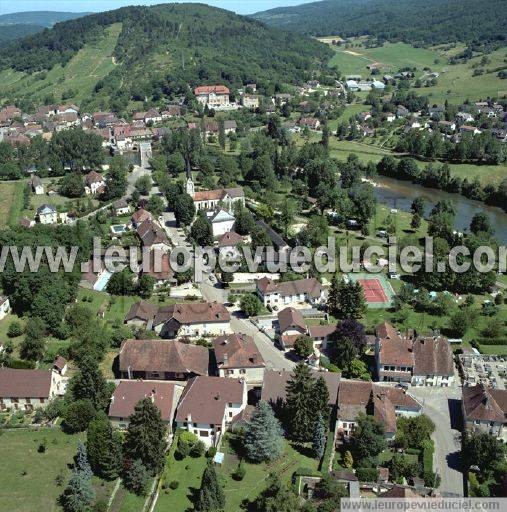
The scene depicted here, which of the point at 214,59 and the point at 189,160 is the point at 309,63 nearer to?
the point at 214,59

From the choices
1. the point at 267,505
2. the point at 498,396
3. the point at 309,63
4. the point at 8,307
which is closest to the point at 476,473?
the point at 498,396

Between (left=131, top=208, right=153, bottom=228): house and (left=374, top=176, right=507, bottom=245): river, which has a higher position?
(left=131, top=208, right=153, bottom=228): house

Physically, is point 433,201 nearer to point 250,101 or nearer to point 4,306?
point 4,306

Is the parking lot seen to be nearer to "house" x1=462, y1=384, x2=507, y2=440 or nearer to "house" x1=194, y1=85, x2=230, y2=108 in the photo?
"house" x1=462, y1=384, x2=507, y2=440

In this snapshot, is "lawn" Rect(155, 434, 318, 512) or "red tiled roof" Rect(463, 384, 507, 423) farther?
"red tiled roof" Rect(463, 384, 507, 423)

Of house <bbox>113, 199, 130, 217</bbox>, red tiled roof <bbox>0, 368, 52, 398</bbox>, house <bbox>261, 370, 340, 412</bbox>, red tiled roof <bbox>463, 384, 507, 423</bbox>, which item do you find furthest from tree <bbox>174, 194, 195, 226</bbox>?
red tiled roof <bbox>463, 384, 507, 423</bbox>

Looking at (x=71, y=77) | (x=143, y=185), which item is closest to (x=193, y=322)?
(x=143, y=185)

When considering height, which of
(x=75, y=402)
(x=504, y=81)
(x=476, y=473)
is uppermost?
(x=504, y=81)
